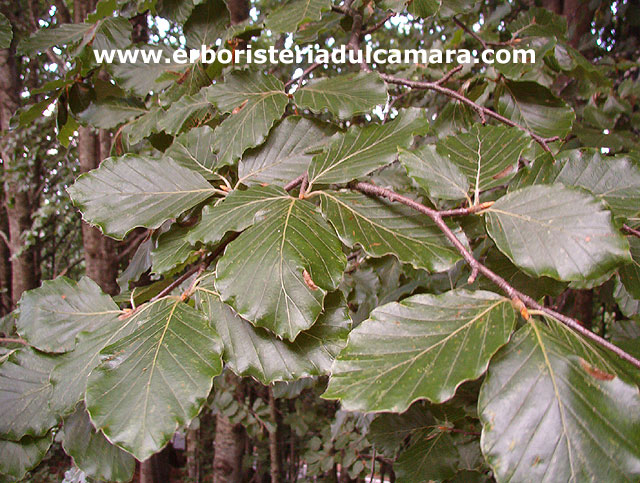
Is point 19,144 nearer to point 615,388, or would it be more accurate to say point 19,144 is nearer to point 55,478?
point 55,478

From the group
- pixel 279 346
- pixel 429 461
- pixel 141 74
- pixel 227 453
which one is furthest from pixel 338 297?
pixel 227 453

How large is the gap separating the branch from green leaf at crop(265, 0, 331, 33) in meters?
0.39

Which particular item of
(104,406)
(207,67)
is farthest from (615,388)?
(207,67)

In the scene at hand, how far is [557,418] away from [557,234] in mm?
168

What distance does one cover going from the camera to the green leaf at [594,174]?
0.51 m

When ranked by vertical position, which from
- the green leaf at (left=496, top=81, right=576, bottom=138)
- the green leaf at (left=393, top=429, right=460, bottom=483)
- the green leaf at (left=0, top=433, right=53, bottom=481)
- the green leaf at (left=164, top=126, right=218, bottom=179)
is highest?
the green leaf at (left=496, top=81, right=576, bottom=138)

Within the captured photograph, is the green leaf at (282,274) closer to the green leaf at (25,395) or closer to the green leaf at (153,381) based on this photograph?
the green leaf at (153,381)

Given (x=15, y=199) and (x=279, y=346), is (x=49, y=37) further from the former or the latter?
(x=15, y=199)

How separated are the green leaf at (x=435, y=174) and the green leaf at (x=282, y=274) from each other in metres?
0.13

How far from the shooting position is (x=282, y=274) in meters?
0.46

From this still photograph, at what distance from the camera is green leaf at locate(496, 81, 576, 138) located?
892 mm

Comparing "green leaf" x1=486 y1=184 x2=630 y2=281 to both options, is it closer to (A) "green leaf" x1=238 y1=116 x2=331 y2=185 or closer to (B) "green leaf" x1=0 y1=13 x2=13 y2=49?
(A) "green leaf" x1=238 y1=116 x2=331 y2=185

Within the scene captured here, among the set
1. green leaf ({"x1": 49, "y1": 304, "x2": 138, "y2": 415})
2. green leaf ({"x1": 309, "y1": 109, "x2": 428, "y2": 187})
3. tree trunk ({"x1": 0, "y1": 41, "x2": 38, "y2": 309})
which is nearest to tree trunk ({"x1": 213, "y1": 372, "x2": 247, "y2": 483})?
tree trunk ({"x1": 0, "y1": 41, "x2": 38, "y2": 309})

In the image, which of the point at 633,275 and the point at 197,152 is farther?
the point at 197,152
